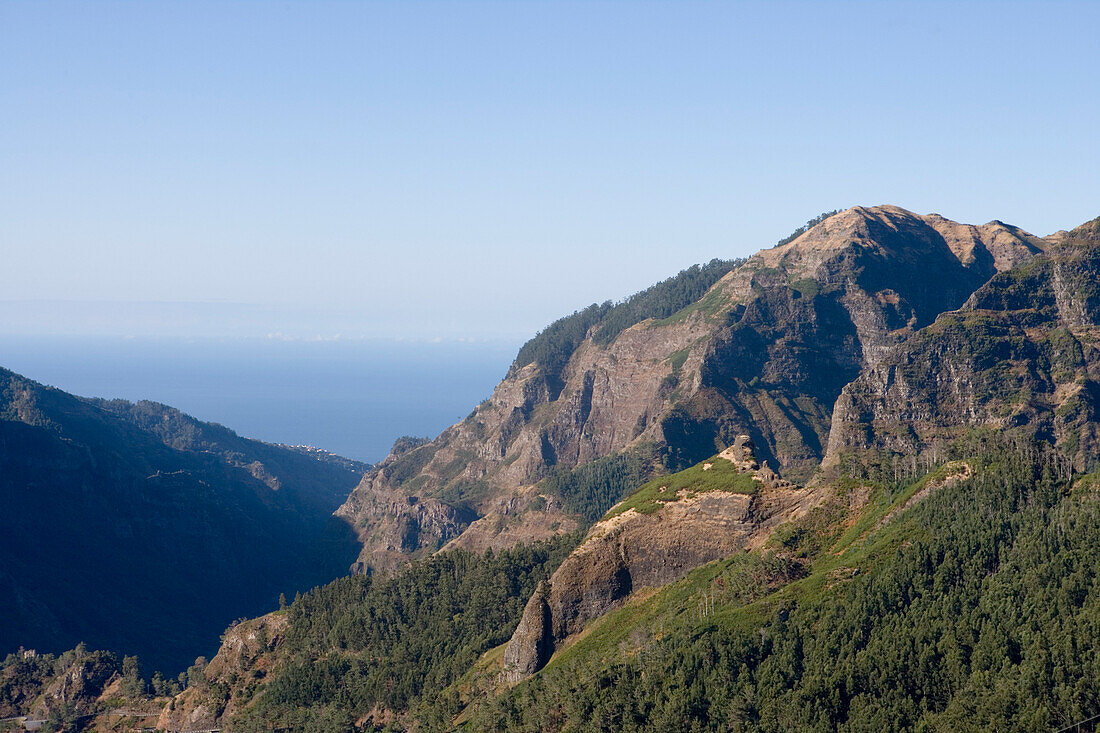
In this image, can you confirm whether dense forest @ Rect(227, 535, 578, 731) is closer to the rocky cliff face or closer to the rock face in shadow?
the rocky cliff face

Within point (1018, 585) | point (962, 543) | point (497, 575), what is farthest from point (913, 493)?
point (497, 575)

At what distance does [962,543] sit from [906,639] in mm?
17277

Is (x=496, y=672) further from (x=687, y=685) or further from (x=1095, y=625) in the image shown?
(x=1095, y=625)

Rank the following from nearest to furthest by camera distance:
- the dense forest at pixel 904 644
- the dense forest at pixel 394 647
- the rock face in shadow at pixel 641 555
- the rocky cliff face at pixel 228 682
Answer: the dense forest at pixel 904 644 < the rock face in shadow at pixel 641 555 < the dense forest at pixel 394 647 < the rocky cliff face at pixel 228 682

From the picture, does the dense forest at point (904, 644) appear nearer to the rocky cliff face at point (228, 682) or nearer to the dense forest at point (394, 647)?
the dense forest at point (394, 647)

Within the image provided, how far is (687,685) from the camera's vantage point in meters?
122

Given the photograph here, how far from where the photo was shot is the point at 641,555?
489ft

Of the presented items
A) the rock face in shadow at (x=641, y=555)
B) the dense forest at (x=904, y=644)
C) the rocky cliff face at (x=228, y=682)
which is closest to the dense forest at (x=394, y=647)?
the rocky cliff face at (x=228, y=682)

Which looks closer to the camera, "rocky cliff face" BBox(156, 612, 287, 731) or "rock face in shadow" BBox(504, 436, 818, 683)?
"rock face in shadow" BBox(504, 436, 818, 683)

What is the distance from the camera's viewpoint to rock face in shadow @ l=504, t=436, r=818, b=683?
14538cm

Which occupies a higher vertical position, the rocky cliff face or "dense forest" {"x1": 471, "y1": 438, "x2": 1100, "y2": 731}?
"dense forest" {"x1": 471, "y1": 438, "x2": 1100, "y2": 731}

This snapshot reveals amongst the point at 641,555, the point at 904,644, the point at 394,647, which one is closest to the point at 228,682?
the point at 394,647

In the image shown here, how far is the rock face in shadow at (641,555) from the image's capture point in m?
145

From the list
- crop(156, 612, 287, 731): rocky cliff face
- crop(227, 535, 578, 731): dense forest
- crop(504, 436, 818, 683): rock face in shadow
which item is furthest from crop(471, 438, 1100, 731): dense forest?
crop(156, 612, 287, 731): rocky cliff face
